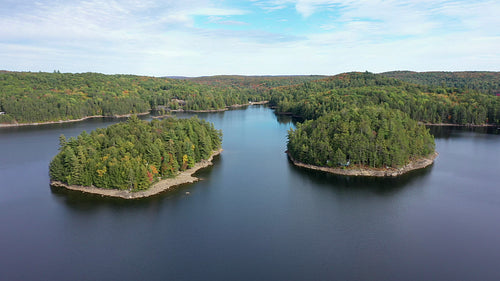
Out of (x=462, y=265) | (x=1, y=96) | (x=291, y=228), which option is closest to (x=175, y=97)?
(x=1, y=96)

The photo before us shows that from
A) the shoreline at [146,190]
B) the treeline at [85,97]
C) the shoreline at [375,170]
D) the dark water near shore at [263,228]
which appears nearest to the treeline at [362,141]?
the shoreline at [375,170]

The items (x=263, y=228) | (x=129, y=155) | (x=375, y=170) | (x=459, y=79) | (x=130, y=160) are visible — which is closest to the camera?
(x=263, y=228)

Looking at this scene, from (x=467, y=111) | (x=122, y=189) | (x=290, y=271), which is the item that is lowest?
(x=290, y=271)

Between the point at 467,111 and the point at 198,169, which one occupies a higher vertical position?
the point at 467,111

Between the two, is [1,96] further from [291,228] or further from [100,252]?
[291,228]

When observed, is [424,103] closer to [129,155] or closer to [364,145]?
[364,145]

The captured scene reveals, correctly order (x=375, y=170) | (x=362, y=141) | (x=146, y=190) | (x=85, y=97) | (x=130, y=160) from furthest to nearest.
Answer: (x=85, y=97) < (x=362, y=141) < (x=375, y=170) < (x=130, y=160) < (x=146, y=190)

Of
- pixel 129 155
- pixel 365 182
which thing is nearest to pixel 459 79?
pixel 365 182

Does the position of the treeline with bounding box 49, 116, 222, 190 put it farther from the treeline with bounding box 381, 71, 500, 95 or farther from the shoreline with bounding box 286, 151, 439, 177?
the treeline with bounding box 381, 71, 500, 95
